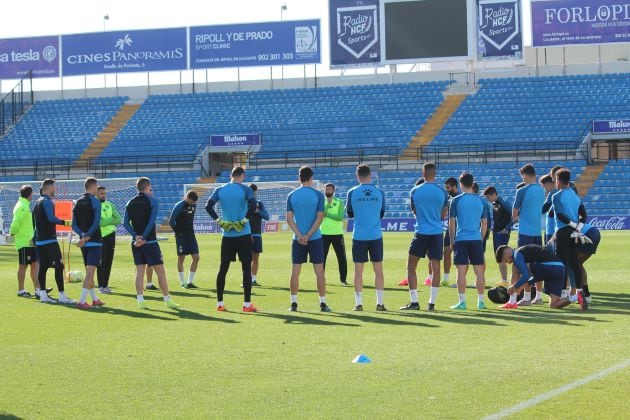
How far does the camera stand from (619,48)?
196 ft

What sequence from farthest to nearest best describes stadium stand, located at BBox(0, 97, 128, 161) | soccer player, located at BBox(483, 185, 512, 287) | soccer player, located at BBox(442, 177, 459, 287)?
stadium stand, located at BBox(0, 97, 128, 161) < soccer player, located at BBox(442, 177, 459, 287) < soccer player, located at BBox(483, 185, 512, 287)

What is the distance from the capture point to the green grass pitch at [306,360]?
8570 mm

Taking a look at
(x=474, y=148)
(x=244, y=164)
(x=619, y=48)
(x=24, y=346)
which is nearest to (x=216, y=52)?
(x=244, y=164)

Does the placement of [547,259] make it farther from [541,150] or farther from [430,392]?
[541,150]

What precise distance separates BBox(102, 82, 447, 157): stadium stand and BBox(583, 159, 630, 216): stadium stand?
998 centimetres

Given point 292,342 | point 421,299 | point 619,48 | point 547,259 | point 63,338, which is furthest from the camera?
point 619,48

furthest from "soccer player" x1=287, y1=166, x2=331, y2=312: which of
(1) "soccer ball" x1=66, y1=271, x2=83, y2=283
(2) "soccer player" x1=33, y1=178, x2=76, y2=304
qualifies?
(1) "soccer ball" x1=66, y1=271, x2=83, y2=283

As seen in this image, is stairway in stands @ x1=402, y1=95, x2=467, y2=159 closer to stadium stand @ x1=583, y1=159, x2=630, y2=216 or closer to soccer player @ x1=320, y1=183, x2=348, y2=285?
stadium stand @ x1=583, y1=159, x2=630, y2=216

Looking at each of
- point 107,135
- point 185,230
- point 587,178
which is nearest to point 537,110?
point 587,178

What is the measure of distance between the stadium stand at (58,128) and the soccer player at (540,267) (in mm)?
44504

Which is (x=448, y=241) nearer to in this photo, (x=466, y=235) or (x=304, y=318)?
(x=466, y=235)

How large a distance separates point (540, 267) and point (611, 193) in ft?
105

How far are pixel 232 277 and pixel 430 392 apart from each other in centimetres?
1396

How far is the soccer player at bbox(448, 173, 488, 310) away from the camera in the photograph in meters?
15.4
